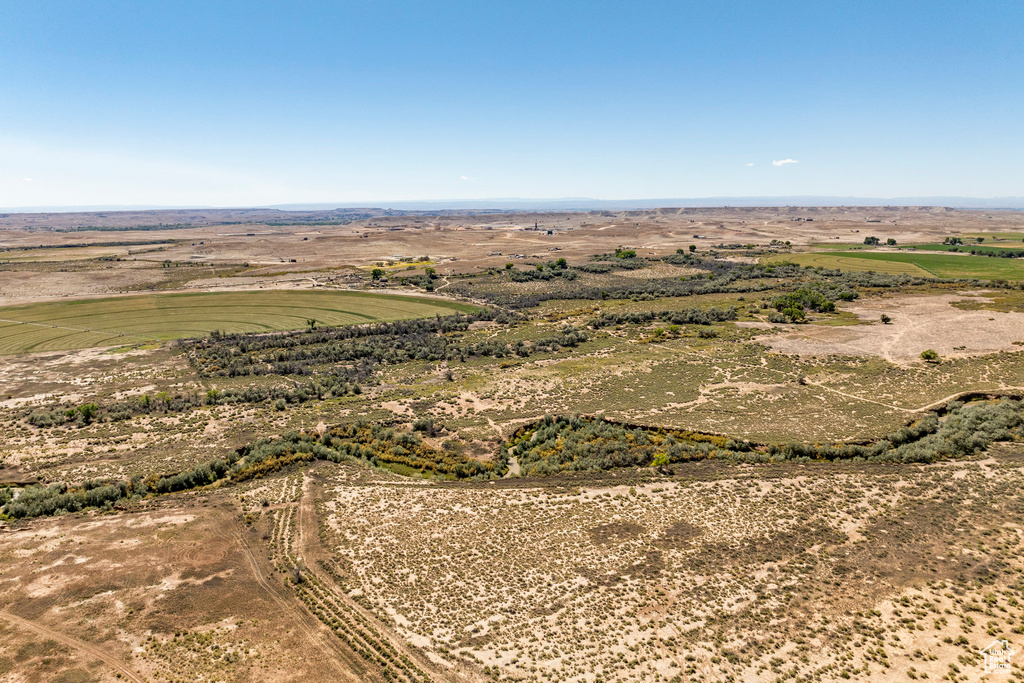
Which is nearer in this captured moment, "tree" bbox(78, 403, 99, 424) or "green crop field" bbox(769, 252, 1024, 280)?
"tree" bbox(78, 403, 99, 424)

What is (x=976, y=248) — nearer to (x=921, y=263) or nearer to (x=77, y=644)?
(x=921, y=263)

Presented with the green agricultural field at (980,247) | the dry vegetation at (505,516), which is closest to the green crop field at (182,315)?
the dry vegetation at (505,516)

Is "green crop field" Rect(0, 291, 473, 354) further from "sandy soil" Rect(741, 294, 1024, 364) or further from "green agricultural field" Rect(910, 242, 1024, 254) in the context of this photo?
"green agricultural field" Rect(910, 242, 1024, 254)

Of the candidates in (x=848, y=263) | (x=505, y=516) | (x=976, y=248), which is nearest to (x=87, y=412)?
(x=505, y=516)

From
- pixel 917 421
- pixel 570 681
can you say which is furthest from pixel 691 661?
pixel 917 421

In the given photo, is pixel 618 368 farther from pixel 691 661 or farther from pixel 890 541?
pixel 691 661

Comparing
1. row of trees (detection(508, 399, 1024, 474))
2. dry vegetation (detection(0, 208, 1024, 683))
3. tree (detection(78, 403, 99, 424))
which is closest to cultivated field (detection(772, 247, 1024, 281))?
dry vegetation (detection(0, 208, 1024, 683))
